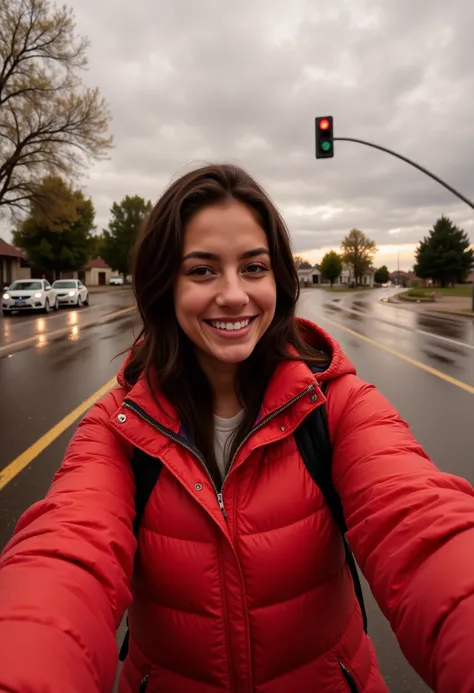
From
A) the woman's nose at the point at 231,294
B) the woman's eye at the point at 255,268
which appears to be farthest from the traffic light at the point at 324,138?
the woman's nose at the point at 231,294

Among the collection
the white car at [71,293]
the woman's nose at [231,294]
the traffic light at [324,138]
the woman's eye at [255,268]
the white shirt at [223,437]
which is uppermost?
the traffic light at [324,138]

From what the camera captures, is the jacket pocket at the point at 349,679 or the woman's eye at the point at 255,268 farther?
the woman's eye at the point at 255,268

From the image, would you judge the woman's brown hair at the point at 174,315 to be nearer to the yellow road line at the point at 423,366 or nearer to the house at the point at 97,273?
the yellow road line at the point at 423,366

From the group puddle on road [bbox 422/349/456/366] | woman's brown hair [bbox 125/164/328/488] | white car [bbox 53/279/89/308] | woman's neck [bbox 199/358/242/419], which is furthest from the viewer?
white car [bbox 53/279/89/308]

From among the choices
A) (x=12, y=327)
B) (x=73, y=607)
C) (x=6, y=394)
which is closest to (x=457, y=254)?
(x=12, y=327)

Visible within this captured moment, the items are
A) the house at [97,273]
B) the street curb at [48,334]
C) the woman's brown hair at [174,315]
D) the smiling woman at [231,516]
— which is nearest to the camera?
the smiling woman at [231,516]

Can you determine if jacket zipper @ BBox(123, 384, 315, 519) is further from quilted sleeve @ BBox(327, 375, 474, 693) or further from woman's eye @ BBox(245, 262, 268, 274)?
woman's eye @ BBox(245, 262, 268, 274)

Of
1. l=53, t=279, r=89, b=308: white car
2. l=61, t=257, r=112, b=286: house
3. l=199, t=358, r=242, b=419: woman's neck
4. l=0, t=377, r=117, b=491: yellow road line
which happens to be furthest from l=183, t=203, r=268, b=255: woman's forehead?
l=61, t=257, r=112, b=286: house

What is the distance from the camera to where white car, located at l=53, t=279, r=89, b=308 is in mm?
26578

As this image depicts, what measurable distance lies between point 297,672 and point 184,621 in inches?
14.0

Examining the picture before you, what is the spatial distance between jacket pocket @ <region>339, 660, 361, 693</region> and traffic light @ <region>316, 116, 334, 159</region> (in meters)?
17.2

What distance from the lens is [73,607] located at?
1032 mm

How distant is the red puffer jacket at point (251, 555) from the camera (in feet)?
3.43

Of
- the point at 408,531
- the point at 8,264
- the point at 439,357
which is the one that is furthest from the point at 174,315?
the point at 8,264
